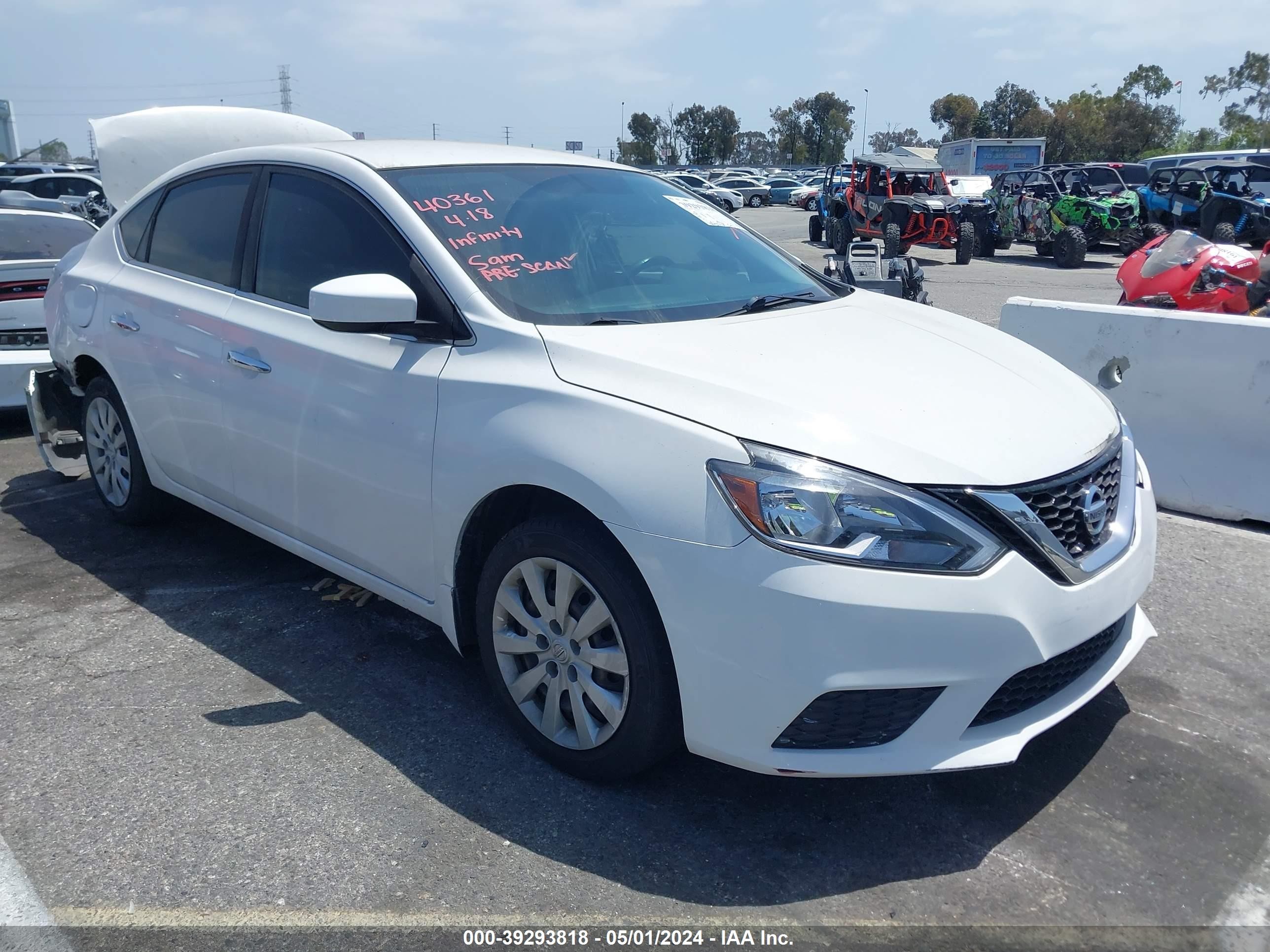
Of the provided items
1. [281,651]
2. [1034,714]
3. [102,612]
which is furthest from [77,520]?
[1034,714]

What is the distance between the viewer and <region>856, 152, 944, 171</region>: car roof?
21.5 metres

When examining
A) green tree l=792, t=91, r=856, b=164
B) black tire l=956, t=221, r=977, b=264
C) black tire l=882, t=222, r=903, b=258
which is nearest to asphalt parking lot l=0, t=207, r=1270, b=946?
black tire l=882, t=222, r=903, b=258

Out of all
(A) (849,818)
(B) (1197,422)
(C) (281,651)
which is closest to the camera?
(A) (849,818)

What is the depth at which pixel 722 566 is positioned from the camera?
7.77 feet

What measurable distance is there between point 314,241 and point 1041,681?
2.72 m

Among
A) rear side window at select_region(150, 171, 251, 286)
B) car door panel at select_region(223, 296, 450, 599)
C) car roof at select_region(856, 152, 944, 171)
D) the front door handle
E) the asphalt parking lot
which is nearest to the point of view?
the asphalt parking lot

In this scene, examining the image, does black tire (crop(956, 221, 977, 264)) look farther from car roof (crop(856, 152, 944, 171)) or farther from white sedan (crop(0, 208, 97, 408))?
white sedan (crop(0, 208, 97, 408))

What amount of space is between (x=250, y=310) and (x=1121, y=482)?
294cm

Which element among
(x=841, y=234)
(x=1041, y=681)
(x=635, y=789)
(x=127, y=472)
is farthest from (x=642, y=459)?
(x=841, y=234)

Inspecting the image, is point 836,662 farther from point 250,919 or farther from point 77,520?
point 77,520

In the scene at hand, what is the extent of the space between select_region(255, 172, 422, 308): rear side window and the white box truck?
142 ft

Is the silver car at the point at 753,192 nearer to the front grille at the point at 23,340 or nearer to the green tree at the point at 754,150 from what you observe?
the front grille at the point at 23,340

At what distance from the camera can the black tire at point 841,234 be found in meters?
21.9

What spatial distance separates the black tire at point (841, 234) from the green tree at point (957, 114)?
244 ft
